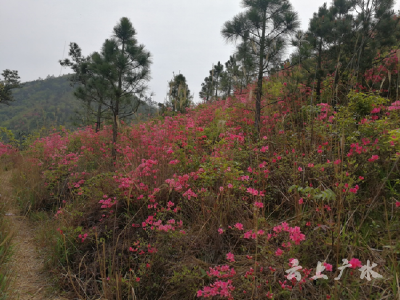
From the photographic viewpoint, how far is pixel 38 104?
37.7m

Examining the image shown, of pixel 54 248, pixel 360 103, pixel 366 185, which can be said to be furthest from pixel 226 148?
pixel 54 248

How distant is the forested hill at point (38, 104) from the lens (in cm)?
2922

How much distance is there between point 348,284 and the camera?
4.49 ft

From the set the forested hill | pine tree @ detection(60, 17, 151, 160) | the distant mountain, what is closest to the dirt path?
pine tree @ detection(60, 17, 151, 160)

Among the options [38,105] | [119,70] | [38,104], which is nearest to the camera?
[119,70]

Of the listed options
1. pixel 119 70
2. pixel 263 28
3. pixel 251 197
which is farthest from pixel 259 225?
pixel 119 70

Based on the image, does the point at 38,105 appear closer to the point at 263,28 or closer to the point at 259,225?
the point at 263,28

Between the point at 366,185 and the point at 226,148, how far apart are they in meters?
1.48

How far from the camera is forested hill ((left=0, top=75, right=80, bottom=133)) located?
29222 millimetres

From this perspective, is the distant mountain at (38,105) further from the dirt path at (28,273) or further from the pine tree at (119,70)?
the dirt path at (28,273)

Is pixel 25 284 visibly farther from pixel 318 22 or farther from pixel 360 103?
pixel 318 22

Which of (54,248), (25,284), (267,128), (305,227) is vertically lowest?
(25,284)

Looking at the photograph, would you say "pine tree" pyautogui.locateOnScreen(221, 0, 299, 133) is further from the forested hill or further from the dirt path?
the forested hill

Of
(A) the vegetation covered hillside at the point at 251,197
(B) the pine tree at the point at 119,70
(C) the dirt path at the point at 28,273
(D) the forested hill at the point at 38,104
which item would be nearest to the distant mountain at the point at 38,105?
(D) the forested hill at the point at 38,104
